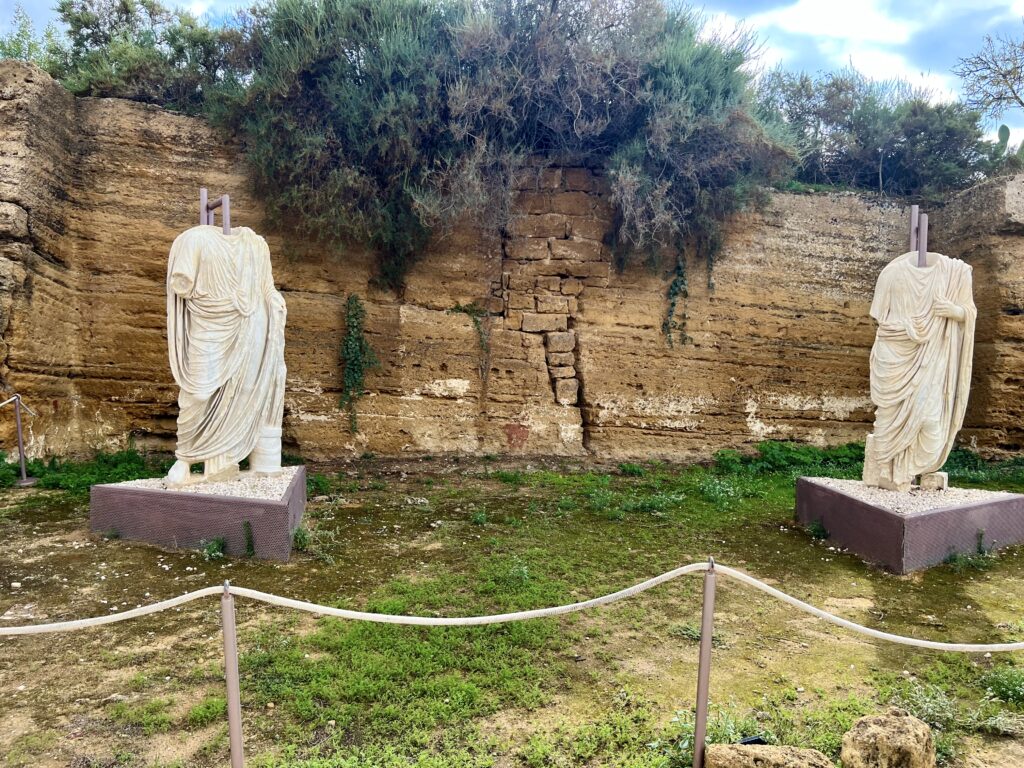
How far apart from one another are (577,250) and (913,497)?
18.8 ft

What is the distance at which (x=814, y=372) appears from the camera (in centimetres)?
1017

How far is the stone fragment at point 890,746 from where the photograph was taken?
245 centimetres

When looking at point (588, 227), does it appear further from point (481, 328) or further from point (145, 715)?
point (145, 715)

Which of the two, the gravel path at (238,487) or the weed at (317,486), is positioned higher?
the gravel path at (238,487)

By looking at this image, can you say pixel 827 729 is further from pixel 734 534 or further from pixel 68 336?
pixel 68 336

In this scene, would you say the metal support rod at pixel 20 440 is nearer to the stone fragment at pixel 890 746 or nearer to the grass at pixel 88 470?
the grass at pixel 88 470

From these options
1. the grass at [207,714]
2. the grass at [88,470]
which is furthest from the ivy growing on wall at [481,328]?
the grass at [207,714]

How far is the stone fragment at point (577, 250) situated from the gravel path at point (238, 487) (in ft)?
18.5

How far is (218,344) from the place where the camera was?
5.34 m

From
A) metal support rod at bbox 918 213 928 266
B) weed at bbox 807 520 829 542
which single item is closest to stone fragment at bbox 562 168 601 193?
metal support rod at bbox 918 213 928 266

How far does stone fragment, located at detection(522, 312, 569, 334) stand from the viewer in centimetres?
955

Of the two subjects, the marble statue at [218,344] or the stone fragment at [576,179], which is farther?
the stone fragment at [576,179]

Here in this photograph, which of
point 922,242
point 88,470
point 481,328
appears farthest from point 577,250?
point 88,470

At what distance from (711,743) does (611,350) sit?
289 inches
